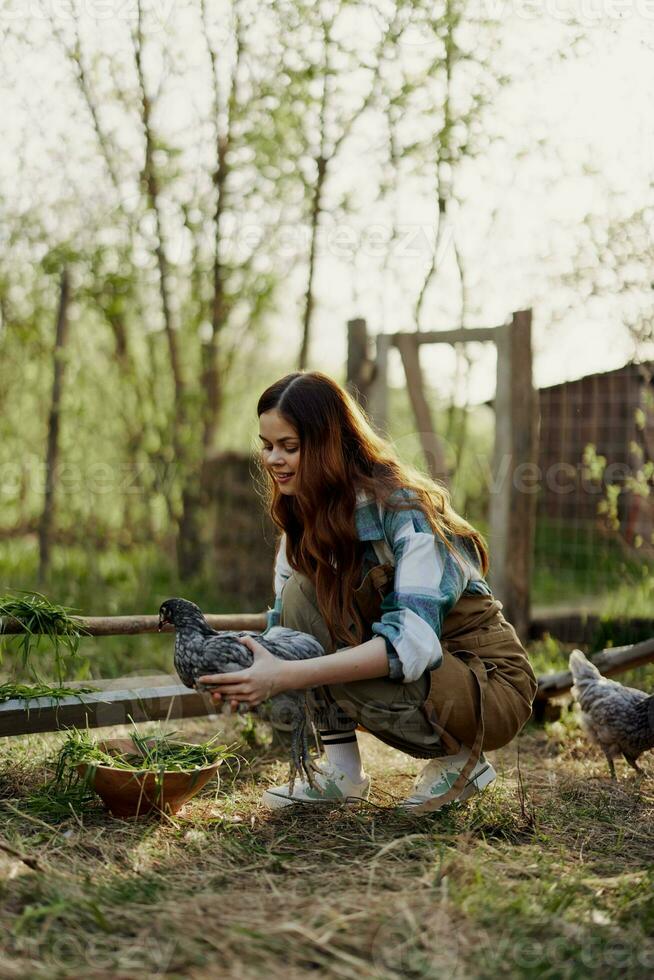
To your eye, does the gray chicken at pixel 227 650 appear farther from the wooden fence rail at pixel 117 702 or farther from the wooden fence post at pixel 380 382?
the wooden fence post at pixel 380 382

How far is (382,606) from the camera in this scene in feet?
8.79

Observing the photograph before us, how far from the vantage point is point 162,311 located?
7.54m

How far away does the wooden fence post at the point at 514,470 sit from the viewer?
5516mm

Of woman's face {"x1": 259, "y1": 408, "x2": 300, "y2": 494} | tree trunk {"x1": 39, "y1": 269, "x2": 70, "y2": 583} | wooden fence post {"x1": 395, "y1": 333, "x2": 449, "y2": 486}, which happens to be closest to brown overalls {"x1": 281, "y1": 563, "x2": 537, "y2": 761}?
woman's face {"x1": 259, "y1": 408, "x2": 300, "y2": 494}

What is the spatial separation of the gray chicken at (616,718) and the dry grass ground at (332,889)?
28 centimetres

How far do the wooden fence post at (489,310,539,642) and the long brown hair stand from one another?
272 centimetres

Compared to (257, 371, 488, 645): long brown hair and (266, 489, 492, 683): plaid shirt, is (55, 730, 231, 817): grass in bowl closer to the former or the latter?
(257, 371, 488, 645): long brown hair

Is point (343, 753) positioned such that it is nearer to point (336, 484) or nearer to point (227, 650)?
point (227, 650)

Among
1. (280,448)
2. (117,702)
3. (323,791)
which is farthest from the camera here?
(117,702)

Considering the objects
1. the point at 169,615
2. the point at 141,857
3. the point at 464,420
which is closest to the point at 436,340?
the point at 464,420

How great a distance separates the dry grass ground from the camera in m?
1.81

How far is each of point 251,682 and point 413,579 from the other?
53 cm

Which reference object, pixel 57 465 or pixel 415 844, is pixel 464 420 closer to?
pixel 57 465

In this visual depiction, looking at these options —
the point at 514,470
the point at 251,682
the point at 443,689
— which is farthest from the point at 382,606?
the point at 514,470
